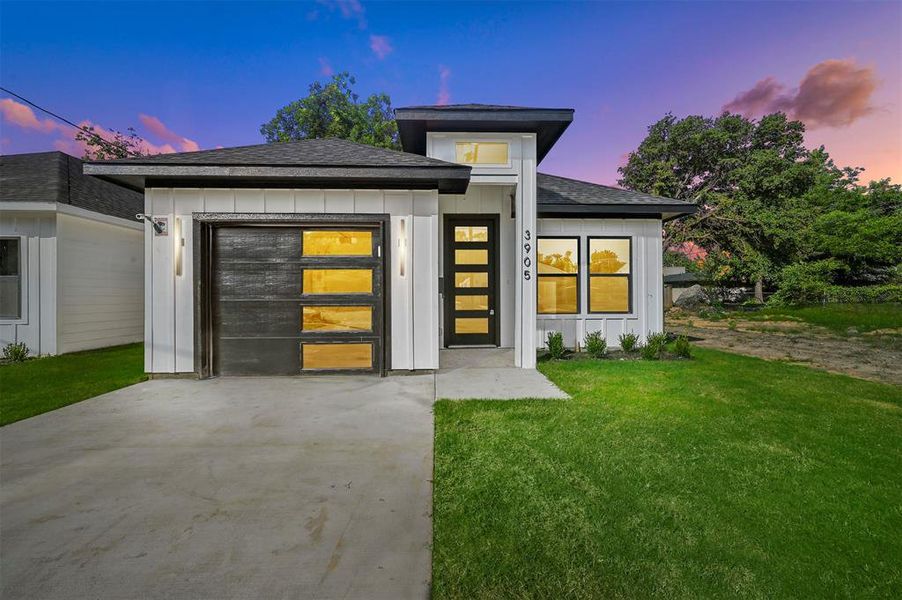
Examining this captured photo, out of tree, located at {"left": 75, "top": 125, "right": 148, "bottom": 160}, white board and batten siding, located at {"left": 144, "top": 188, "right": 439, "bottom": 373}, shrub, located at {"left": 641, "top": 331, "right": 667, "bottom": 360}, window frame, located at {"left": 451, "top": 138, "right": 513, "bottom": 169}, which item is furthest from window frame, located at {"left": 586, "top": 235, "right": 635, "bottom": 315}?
tree, located at {"left": 75, "top": 125, "right": 148, "bottom": 160}

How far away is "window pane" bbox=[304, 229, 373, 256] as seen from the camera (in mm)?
5535

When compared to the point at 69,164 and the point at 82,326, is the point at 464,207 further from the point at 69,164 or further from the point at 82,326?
the point at 69,164

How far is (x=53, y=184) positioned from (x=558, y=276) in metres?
10.9

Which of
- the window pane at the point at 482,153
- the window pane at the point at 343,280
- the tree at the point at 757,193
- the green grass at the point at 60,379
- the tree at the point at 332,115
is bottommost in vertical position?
the green grass at the point at 60,379

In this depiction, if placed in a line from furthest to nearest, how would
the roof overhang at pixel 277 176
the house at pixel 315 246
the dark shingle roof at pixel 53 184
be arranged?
the dark shingle roof at pixel 53 184, the house at pixel 315 246, the roof overhang at pixel 277 176

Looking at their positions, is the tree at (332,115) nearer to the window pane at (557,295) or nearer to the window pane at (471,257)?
the window pane at (471,257)

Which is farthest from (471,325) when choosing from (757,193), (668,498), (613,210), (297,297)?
(757,193)

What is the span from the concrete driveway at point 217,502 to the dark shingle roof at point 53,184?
6.65 metres

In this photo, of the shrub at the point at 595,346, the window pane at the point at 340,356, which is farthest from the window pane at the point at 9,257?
the shrub at the point at 595,346

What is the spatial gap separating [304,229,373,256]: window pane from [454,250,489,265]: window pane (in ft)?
7.78

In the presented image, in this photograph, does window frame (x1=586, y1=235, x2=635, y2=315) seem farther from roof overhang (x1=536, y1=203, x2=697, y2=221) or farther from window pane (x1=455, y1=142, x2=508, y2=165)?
window pane (x1=455, y1=142, x2=508, y2=165)

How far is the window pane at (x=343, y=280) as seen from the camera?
5.53m

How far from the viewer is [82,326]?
26.3 feet

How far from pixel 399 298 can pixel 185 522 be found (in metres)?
3.73
